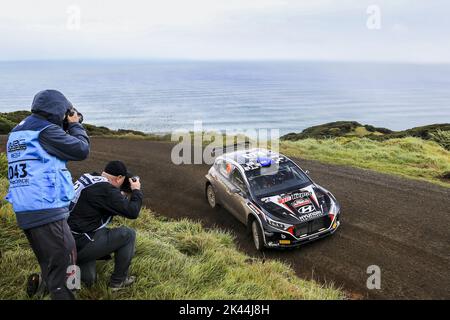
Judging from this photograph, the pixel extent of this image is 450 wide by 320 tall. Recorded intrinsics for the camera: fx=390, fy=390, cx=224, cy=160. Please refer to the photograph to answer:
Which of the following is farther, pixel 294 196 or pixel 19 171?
pixel 294 196

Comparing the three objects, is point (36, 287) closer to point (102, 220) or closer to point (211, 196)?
point (102, 220)

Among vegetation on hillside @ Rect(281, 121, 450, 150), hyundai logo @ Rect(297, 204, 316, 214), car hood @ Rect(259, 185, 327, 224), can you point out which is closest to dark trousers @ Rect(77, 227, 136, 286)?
car hood @ Rect(259, 185, 327, 224)

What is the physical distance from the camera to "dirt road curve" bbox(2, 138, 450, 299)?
7293mm

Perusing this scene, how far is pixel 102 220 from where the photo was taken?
4.96 m

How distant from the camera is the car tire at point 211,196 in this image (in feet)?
37.6

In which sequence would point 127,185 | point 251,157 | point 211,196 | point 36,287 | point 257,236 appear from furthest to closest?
1. point 211,196
2. point 251,157
3. point 257,236
4. point 127,185
5. point 36,287

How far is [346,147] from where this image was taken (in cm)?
2250

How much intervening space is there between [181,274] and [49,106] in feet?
9.78

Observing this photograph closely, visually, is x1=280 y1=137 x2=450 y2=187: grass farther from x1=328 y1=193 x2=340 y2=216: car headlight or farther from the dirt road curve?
x1=328 y1=193 x2=340 y2=216: car headlight

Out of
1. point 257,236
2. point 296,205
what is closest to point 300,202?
point 296,205

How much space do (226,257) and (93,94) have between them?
116389 millimetres

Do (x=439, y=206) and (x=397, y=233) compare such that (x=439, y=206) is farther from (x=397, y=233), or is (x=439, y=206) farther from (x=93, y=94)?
(x=93, y=94)

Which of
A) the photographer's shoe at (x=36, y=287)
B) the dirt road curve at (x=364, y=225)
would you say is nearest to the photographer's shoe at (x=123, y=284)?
the photographer's shoe at (x=36, y=287)
